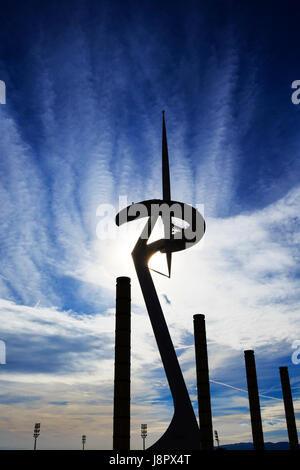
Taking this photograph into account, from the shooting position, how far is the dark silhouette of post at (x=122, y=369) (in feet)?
51.6

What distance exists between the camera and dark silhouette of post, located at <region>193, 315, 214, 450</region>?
21.0 metres

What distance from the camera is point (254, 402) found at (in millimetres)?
25719

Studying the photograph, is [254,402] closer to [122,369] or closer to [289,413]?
[289,413]

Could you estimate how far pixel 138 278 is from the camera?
67.5ft

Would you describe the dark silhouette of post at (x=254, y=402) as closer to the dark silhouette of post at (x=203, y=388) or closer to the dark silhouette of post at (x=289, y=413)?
the dark silhouette of post at (x=289, y=413)

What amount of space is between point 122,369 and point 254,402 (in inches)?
524

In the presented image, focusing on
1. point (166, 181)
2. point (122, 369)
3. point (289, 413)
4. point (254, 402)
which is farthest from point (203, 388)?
point (166, 181)

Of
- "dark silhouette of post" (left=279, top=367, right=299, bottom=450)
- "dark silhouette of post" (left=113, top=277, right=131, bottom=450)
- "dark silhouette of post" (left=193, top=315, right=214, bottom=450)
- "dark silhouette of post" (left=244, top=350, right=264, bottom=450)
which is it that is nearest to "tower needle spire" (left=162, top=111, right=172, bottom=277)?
"dark silhouette of post" (left=113, top=277, right=131, bottom=450)

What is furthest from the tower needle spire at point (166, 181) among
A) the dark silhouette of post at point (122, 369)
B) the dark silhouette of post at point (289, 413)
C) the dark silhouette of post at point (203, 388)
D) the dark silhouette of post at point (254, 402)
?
the dark silhouette of post at point (289, 413)

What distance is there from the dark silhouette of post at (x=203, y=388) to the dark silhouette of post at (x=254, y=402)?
5.48 m

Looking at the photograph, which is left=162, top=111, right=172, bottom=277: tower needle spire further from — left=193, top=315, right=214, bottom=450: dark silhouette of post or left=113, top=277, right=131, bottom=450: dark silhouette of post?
left=193, top=315, right=214, bottom=450: dark silhouette of post
